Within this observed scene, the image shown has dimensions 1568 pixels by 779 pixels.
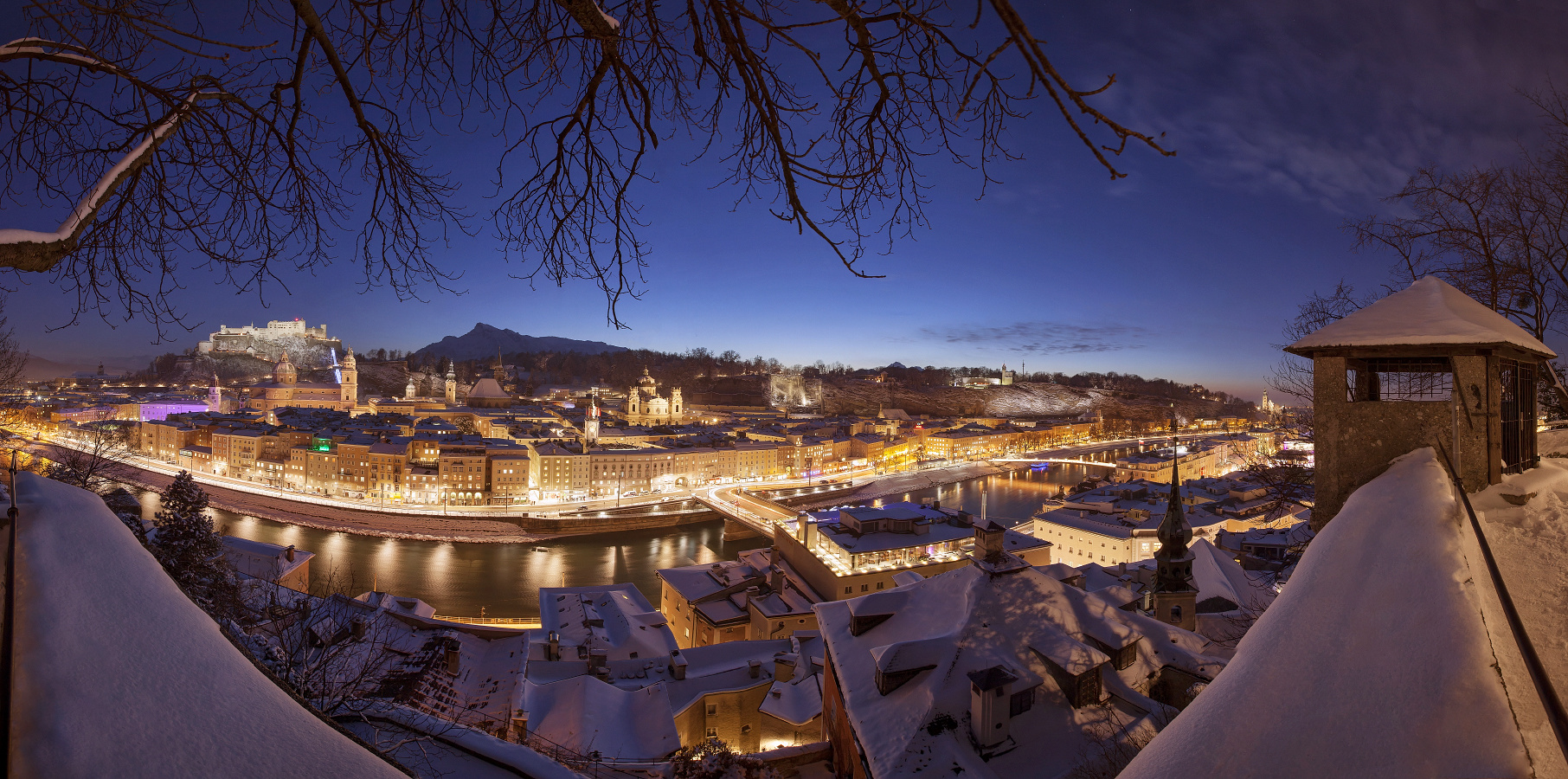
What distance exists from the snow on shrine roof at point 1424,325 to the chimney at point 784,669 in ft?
25.4

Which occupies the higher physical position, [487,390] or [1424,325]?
[487,390]

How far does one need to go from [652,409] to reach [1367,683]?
54943 mm

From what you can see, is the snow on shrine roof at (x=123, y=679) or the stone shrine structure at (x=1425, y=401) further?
the stone shrine structure at (x=1425, y=401)

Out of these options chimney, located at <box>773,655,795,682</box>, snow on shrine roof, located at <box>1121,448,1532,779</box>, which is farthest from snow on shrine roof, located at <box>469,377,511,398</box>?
snow on shrine roof, located at <box>1121,448,1532,779</box>

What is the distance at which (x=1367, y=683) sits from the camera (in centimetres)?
108

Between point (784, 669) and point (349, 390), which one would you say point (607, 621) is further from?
point (349, 390)

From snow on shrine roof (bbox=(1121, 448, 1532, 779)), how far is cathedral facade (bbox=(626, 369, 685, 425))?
173 ft

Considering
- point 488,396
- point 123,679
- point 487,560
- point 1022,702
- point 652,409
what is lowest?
point 487,560

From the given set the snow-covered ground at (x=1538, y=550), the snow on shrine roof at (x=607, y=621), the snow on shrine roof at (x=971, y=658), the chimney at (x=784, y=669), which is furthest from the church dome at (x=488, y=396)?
the snow-covered ground at (x=1538, y=550)

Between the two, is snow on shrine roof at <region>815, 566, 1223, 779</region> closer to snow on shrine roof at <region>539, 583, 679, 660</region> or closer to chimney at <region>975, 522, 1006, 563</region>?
chimney at <region>975, 522, 1006, 563</region>

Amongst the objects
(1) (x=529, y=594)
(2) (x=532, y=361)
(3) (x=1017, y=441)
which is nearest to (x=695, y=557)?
(1) (x=529, y=594)

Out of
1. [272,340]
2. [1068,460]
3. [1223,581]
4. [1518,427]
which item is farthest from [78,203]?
[272,340]

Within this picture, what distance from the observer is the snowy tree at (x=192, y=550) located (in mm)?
6387

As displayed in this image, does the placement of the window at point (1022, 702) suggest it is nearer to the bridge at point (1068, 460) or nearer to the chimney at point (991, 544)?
the chimney at point (991, 544)
